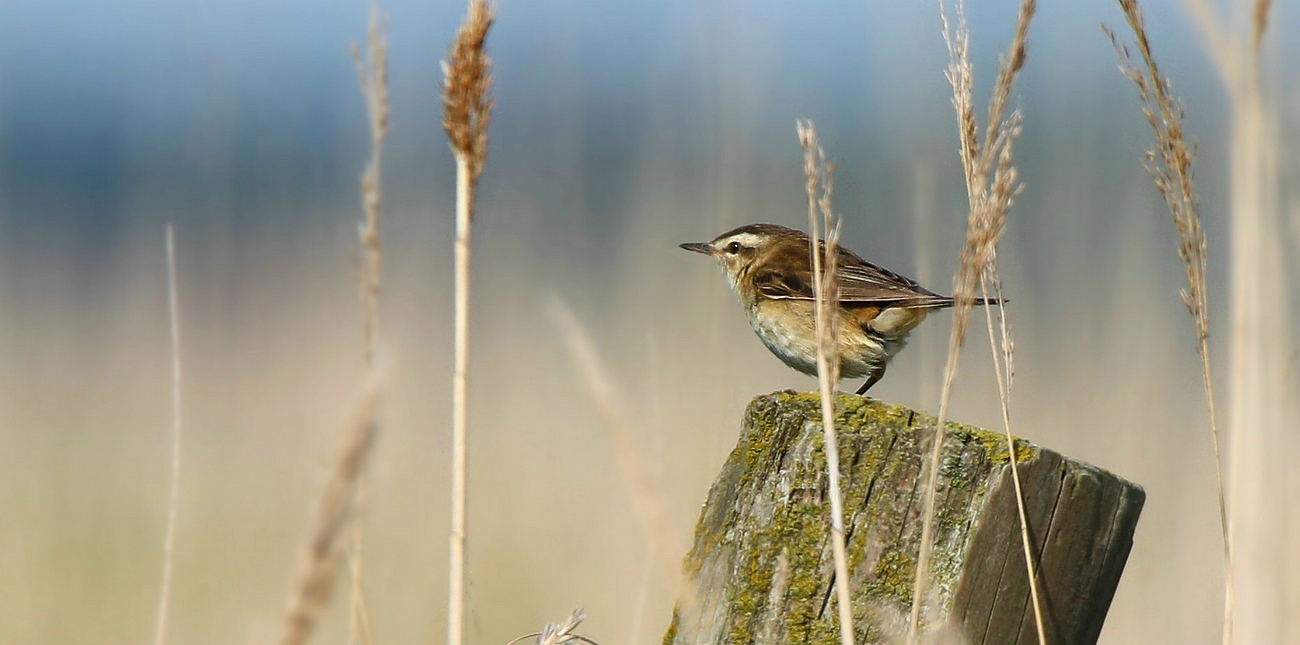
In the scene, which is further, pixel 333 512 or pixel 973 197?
pixel 973 197

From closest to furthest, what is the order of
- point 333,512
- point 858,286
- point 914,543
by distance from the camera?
point 333,512 → point 914,543 → point 858,286

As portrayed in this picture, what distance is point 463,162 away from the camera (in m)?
→ 1.67

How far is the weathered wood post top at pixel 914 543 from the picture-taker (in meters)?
1.95

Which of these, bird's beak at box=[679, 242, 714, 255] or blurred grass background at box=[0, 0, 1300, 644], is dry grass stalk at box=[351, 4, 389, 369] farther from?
bird's beak at box=[679, 242, 714, 255]

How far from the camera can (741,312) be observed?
5.75 metres

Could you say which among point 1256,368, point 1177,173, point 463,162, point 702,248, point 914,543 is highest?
point 702,248

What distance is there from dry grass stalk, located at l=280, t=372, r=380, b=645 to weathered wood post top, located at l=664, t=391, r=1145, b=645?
3.36 ft

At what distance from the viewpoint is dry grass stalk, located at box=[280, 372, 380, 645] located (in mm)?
926

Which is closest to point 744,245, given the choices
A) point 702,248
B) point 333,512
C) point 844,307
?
point 702,248

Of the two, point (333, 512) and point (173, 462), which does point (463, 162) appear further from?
point (173, 462)

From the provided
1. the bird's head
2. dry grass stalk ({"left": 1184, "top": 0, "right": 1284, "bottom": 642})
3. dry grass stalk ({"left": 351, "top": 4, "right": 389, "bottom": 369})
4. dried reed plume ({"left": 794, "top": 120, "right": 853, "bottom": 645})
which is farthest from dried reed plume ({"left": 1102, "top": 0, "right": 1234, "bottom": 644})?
the bird's head

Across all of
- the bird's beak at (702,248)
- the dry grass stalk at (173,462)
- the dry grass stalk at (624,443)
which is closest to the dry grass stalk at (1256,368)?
the dry grass stalk at (624,443)

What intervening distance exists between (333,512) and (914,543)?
1219 mm

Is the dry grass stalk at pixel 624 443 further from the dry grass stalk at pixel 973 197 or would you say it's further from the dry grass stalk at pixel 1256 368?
the dry grass stalk at pixel 1256 368
